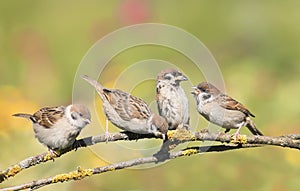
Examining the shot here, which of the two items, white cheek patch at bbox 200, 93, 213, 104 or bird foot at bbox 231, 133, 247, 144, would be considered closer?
bird foot at bbox 231, 133, 247, 144

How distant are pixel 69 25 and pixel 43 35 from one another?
0.27 m

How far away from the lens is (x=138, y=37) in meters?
5.53

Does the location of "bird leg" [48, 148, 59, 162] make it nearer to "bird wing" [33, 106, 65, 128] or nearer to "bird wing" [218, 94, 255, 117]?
"bird wing" [33, 106, 65, 128]

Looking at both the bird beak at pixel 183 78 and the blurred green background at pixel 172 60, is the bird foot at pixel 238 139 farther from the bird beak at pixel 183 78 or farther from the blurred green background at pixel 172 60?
the blurred green background at pixel 172 60

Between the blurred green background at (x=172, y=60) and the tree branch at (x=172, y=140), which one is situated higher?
the tree branch at (x=172, y=140)

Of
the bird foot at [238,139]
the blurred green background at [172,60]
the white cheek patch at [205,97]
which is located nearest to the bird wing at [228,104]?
the white cheek patch at [205,97]

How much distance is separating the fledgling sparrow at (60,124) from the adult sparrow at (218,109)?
260mm

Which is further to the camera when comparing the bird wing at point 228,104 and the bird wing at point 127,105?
the bird wing at point 228,104

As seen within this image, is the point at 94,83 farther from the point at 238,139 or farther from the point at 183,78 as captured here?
the point at 238,139

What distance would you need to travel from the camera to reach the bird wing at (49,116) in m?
1.76

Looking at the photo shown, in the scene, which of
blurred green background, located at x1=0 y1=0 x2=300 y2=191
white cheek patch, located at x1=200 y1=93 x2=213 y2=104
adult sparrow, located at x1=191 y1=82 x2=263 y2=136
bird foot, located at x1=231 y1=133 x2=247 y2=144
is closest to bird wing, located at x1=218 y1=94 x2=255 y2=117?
adult sparrow, located at x1=191 y1=82 x2=263 y2=136

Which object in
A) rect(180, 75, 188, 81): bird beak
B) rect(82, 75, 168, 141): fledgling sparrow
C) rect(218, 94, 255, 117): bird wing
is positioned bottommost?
rect(218, 94, 255, 117): bird wing

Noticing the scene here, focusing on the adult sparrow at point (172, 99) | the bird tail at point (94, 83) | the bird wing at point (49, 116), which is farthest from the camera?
the bird wing at point (49, 116)

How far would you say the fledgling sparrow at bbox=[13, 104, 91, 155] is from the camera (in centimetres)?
153
